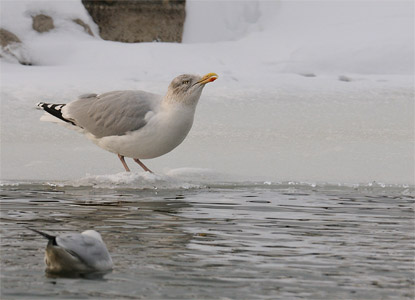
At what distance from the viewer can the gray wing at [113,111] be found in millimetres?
8312

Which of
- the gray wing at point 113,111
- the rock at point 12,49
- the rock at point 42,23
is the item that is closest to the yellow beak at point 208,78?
the gray wing at point 113,111

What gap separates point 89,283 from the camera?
455cm

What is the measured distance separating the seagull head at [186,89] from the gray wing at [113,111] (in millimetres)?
214

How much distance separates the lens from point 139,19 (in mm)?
16062

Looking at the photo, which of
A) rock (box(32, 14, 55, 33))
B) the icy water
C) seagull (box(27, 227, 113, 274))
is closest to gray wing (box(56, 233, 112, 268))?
seagull (box(27, 227, 113, 274))

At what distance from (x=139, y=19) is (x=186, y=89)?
26.4 feet

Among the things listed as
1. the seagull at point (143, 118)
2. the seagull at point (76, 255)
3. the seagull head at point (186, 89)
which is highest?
the seagull head at point (186, 89)

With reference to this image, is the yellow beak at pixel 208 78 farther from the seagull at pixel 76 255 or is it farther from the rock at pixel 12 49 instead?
the rock at pixel 12 49

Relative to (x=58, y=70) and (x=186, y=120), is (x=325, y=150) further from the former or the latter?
(x=58, y=70)

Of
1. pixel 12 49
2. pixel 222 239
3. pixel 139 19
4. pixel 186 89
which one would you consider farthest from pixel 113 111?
pixel 139 19

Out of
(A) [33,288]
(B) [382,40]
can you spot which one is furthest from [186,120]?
(B) [382,40]

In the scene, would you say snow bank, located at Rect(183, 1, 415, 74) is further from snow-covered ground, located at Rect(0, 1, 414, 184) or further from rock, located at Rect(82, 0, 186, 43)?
rock, located at Rect(82, 0, 186, 43)

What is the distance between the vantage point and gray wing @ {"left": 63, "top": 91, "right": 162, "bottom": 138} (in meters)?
8.31

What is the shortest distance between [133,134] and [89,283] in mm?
3782
